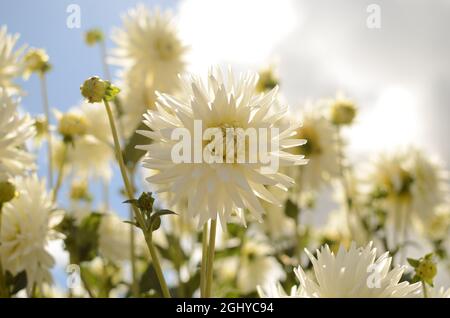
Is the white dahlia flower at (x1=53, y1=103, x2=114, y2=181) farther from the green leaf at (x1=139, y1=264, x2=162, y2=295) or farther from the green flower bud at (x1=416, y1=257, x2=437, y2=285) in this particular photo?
the green flower bud at (x1=416, y1=257, x2=437, y2=285)

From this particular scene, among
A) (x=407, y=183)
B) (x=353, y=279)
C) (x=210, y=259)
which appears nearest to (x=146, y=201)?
(x=210, y=259)

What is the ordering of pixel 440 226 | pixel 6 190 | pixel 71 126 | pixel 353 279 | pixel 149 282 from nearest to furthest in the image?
pixel 353 279
pixel 6 190
pixel 149 282
pixel 71 126
pixel 440 226

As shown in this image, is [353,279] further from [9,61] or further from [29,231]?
[9,61]

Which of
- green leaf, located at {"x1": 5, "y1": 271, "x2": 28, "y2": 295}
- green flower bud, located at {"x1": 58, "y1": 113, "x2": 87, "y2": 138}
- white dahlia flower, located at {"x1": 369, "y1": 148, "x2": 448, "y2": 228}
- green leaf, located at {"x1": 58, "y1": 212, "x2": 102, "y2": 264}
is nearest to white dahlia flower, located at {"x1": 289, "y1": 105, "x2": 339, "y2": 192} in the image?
white dahlia flower, located at {"x1": 369, "y1": 148, "x2": 448, "y2": 228}

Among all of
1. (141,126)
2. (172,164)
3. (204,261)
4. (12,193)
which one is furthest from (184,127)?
(12,193)

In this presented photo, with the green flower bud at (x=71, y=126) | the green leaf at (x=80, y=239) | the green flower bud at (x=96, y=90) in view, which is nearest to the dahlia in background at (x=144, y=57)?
the green flower bud at (x=71, y=126)
